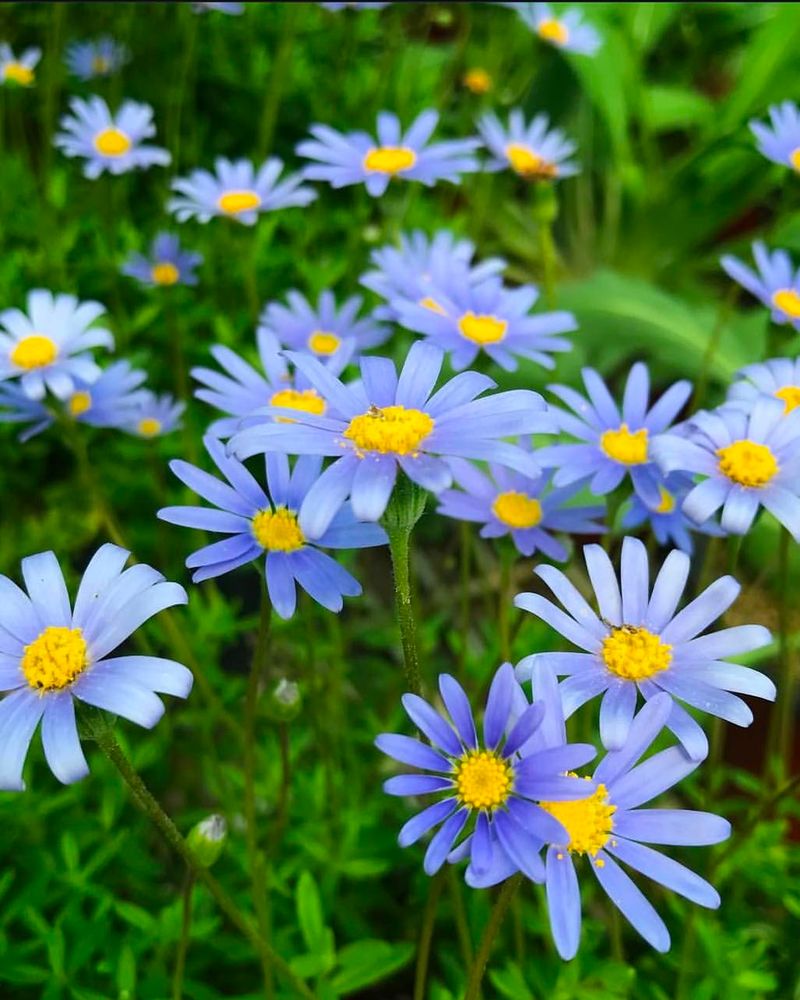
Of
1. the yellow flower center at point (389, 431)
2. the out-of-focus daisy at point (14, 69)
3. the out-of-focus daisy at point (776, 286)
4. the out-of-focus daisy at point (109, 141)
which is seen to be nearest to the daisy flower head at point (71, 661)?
the yellow flower center at point (389, 431)

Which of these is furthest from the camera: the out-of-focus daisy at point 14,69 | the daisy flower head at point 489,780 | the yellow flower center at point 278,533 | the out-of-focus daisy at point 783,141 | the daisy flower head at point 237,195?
the out-of-focus daisy at point 14,69

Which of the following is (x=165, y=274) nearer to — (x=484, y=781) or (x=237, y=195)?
(x=237, y=195)

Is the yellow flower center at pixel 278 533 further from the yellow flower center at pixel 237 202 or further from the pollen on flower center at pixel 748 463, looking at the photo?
the yellow flower center at pixel 237 202

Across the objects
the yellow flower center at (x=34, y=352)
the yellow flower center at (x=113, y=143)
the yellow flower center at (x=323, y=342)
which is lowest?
the yellow flower center at (x=323, y=342)

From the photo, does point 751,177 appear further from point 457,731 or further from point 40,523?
point 457,731

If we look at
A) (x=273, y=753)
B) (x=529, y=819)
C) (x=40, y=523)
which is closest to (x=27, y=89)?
(x=40, y=523)

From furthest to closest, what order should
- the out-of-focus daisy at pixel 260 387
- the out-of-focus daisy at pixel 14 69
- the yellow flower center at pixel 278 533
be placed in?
the out-of-focus daisy at pixel 14 69, the out-of-focus daisy at pixel 260 387, the yellow flower center at pixel 278 533

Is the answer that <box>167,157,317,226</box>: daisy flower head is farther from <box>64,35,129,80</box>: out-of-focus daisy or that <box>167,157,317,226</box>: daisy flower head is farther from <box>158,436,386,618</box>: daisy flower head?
<box>158,436,386,618</box>: daisy flower head

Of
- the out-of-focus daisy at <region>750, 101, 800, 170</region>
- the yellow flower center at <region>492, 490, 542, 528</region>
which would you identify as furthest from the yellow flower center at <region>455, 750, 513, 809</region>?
the out-of-focus daisy at <region>750, 101, 800, 170</region>
